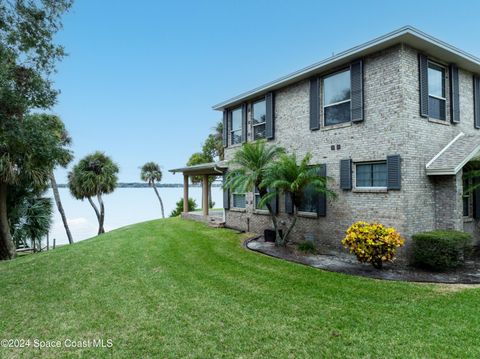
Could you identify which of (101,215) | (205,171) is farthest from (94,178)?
(205,171)

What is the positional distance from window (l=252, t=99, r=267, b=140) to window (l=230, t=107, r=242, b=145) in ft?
3.44

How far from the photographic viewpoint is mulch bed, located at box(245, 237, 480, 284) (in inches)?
263

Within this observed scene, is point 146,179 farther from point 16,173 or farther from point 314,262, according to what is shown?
point 314,262

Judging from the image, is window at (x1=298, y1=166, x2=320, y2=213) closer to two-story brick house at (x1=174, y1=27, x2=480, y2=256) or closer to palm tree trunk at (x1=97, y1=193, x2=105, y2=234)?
two-story brick house at (x1=174, y1=27, x2=480, y2=256)

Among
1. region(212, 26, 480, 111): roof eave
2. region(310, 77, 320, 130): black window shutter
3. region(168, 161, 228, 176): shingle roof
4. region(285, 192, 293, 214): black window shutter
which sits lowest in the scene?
region(285, 192, 293, 214): black window shutter

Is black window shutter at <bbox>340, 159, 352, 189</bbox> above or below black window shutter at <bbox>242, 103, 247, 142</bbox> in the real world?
below

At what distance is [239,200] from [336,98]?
21.6ft

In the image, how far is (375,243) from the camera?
7.22 m

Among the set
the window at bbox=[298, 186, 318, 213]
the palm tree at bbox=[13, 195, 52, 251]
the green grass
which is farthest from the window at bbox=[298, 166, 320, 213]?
the palm tree at bbox=[13, 195, 52, 251]

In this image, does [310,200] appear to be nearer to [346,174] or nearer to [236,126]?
[346,174]

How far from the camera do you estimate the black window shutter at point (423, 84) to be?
834 cm

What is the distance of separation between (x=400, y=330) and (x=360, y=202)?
16.8ft

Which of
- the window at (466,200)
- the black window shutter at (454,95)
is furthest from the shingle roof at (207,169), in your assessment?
the window at (466,200)

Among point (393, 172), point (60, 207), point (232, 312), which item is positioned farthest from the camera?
point (60, 207)
